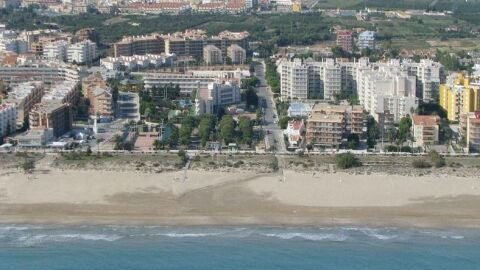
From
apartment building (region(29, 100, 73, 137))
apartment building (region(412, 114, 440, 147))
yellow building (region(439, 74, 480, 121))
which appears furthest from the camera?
yellow building (region(439, 74, 480, 121))

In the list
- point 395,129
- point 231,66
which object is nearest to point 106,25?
point 231,66

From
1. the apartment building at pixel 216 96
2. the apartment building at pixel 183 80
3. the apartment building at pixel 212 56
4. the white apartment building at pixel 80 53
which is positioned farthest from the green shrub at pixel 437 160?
the white apartment building at pixel 80 53

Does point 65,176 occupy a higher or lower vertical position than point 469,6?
lower

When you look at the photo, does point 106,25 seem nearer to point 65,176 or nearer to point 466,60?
point 466,60

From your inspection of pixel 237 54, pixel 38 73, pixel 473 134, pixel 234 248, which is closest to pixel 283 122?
pixel 473 134

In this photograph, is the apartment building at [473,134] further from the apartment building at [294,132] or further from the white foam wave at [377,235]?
the white foam wave at [377,235]

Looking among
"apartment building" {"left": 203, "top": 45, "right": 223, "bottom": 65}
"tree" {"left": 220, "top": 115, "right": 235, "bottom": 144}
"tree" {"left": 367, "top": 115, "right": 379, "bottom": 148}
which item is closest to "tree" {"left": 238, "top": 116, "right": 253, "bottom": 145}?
"tree" {"left": 220, "top": 115, "right": 235, "bottom": 144}

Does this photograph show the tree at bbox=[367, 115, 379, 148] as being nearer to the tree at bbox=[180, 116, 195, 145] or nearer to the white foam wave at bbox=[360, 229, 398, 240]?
the tree at bbox=[180, 116, 195, 145]
